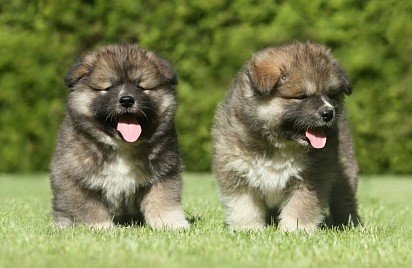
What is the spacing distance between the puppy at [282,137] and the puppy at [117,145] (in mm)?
458

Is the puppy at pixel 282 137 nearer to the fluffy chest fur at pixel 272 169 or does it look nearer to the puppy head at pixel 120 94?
the fluffy chest fur at pixel 272 169

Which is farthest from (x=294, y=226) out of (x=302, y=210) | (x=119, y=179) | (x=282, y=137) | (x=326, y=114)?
(x=119, y=179)

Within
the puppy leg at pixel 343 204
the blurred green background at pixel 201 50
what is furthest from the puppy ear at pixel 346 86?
the blurred green background at pixel 201 50

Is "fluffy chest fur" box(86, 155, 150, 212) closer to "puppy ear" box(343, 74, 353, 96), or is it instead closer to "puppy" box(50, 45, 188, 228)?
"puppy" box(50, 45, 188, 228)

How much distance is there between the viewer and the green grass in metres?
4.21

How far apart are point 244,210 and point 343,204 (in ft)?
3.56

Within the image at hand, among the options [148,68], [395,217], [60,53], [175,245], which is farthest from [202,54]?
[175,245]

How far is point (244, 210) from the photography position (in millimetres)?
5848

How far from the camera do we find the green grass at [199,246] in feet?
13.8

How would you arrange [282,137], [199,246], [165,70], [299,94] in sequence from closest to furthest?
Answer: 1. [199,246]
2. [299,94]
3. [282,137]
4. [165,70]

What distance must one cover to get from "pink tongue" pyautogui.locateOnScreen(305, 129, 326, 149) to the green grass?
0.64m

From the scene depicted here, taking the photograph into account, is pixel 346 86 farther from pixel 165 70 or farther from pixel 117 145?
pixel 117 145

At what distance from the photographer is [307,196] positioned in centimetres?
568

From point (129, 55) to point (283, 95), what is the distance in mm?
1238
